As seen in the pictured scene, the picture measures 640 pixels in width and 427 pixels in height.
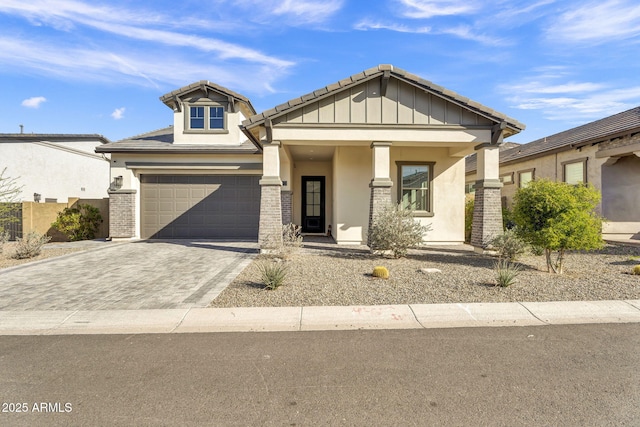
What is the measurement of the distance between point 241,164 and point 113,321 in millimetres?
9796

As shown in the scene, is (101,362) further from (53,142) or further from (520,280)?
(53,142)

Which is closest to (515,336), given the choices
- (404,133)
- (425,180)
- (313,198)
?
(404,133)

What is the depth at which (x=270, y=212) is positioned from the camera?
10.3 meters

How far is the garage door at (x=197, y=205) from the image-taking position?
14.4m

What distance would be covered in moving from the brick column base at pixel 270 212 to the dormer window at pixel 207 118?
A: 6.05m

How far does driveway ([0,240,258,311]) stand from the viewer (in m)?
5.93

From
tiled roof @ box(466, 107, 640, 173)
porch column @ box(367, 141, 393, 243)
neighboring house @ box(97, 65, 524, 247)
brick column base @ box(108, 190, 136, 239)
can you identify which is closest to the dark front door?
neighboring house @ box(97, 65, 524, 247)

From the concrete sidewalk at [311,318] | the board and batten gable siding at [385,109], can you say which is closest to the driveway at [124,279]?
the concrete sidewalk at [311,318]

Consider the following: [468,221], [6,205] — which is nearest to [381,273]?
[468,221]

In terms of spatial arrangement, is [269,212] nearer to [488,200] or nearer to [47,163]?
[488,200]

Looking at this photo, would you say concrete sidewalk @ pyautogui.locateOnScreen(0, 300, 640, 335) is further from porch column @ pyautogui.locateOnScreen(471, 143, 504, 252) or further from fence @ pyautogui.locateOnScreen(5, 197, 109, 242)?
fence @ pyautogui.locateOnScreen(5, 197, 109, 242)

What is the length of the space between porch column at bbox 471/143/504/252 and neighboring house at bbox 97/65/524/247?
0.03 metres

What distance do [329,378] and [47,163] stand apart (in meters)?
26.1

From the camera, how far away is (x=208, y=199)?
569 inches
